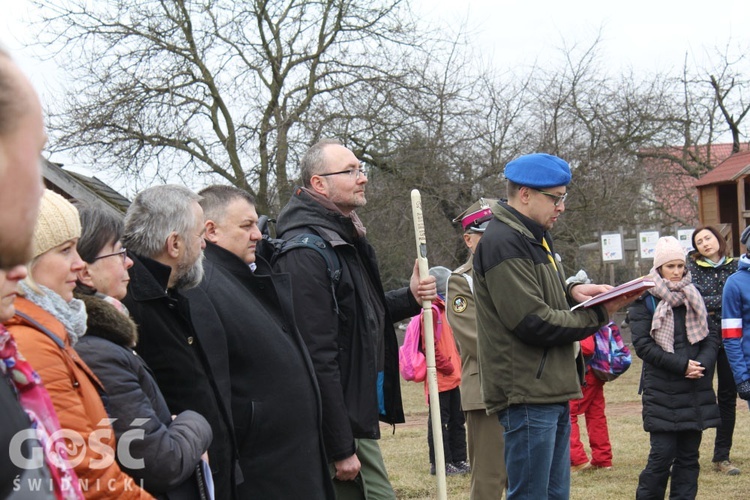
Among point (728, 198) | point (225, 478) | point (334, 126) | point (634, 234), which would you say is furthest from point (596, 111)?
point (225, 478)

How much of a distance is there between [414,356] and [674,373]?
7.20 ft

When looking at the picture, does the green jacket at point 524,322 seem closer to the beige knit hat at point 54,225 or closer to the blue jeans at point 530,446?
the blue jeans at point 530,446

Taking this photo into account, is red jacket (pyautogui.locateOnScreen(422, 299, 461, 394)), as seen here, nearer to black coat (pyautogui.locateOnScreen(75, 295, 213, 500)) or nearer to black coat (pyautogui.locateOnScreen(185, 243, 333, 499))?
black coat (pyautogui.locateOnScreen(185, 243, 333, 499))

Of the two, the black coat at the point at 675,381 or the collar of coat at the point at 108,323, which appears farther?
the black coat at the point at 675,381

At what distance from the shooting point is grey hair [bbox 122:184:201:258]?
312 centimetres

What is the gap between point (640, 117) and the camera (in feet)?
71.3

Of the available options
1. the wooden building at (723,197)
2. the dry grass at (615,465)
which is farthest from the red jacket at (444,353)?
the wooden building at (723,197)

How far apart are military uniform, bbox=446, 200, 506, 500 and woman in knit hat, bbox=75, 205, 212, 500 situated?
9.39ft

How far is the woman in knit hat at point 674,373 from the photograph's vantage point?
565 centimetres

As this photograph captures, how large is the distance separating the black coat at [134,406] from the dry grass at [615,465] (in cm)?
455

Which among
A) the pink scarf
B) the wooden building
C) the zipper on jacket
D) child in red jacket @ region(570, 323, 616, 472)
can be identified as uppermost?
the wooden building

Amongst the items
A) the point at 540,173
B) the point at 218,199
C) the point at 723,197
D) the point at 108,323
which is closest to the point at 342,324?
the point at 218,199

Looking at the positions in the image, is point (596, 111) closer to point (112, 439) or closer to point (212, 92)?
point (212, 92)

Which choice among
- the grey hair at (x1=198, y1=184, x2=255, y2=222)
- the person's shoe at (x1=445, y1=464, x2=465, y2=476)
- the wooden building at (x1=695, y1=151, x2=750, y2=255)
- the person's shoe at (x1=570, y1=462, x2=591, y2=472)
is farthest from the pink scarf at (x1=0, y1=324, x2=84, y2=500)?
the wooden building at (x1=695, y1=151, x2=750, y2=255)
